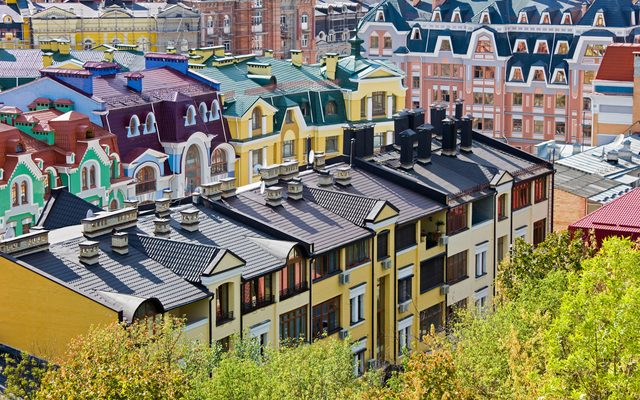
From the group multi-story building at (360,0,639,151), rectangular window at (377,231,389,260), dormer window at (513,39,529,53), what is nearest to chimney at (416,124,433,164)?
rectangular window at (377,231,389,260)

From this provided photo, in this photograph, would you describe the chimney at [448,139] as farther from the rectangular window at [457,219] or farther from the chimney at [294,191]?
the chimney at [294,191]

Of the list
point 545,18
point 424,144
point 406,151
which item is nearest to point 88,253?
point 406,151

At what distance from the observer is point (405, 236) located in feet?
185

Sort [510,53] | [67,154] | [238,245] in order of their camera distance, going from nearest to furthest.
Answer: [238,245], [67,154], [510,53]

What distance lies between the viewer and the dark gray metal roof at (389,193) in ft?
188

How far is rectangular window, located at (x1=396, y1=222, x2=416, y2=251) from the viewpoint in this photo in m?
56.0

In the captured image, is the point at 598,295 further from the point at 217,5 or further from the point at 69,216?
the point at 217,5

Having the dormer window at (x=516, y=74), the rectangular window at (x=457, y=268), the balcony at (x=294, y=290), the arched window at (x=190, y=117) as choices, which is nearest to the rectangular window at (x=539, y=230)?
A: the rectangular window at (x=457, y=268)

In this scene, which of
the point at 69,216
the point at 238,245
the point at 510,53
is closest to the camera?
the point at 238,245

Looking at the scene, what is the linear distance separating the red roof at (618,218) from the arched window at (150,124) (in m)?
25.3

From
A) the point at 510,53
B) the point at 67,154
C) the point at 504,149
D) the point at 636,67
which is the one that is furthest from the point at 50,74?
the point at 510,53

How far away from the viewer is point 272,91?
84.0 meters

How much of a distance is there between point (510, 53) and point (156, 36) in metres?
35.9

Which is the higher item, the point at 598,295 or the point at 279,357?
the point at 598,295
